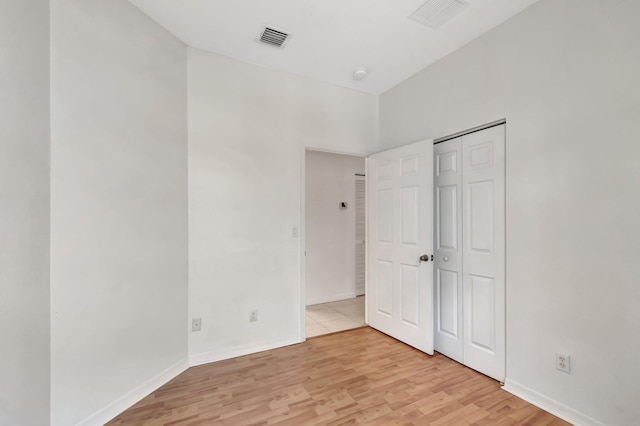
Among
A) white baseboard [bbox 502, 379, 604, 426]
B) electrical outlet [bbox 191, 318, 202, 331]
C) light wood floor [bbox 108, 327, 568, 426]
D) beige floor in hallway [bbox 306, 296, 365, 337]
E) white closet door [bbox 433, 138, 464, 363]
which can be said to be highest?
white closet door [bbox 433, 138, 464, 363]

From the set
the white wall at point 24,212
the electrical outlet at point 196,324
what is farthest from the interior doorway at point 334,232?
the white wall at point 24,212

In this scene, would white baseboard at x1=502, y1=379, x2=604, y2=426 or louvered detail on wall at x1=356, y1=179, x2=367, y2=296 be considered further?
louvered detail on wall at x1=356, y1=179, x2=367, y2=296

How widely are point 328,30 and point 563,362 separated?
9.81 feet

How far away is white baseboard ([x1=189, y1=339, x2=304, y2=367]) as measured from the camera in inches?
95.5

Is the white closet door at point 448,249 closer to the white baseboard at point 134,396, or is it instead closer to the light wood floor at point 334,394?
the light wood floor at point 334,394

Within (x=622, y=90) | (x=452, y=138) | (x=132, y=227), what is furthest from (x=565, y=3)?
(x=132, y=227)

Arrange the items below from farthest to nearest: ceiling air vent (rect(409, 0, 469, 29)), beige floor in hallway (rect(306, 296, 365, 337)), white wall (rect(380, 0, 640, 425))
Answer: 1. beige floor in hallway (rect(306, 296, 365, 337))
2. ceiling air vent (rect(409, 0, 469, 29))
3. white wall (rect(380, 0, 640, 425))

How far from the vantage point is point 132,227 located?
195cm

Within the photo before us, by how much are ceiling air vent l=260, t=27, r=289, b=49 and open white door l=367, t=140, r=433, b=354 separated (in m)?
1.54

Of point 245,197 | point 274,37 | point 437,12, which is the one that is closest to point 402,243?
point 245,197

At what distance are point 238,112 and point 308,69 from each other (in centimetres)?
89

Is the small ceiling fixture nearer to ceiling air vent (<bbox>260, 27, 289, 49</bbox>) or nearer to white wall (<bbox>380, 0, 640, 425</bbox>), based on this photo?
ceiling air vent (<bbox>260, 27, 289, 49</bbox>)

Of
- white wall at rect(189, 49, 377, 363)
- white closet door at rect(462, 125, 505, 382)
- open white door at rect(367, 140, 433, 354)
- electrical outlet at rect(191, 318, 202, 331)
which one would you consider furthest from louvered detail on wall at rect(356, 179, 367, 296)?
electrical outlet at rect(191, 318, 202, 331)

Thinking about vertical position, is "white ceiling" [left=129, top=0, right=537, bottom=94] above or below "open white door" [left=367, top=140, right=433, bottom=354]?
above
